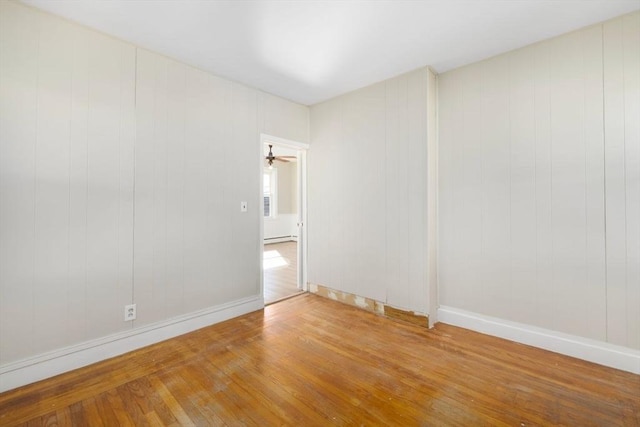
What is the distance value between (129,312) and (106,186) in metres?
1.13

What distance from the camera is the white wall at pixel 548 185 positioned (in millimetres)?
2160

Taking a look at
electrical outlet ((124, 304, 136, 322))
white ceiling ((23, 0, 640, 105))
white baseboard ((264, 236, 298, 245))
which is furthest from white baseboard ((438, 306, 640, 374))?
white baseboard ((264, 236, 298, 245))

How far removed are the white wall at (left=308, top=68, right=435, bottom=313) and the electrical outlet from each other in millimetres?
2230

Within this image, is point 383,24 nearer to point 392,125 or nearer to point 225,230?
point 392,125

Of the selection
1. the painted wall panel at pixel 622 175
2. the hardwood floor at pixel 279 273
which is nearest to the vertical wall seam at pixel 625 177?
the painted wall panel at pixel 622 175

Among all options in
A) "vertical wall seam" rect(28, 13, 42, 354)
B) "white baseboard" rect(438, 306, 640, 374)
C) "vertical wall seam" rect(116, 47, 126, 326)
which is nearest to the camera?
"vertical wall seam" rect(28, 13, 42, 354)

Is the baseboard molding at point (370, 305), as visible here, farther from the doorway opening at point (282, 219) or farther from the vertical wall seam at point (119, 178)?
the vertical wall seam at point (119, 178)

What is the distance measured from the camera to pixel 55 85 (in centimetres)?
211

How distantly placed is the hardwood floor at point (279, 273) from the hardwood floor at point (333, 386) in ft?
4.22

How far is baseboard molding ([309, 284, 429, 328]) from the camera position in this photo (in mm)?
2967

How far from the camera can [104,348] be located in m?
2.32

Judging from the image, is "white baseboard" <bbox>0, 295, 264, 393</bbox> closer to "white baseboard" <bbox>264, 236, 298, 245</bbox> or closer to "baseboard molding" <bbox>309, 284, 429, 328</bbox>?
"baseboard molding" <bbox>309, 284, 429, 328</bbox>

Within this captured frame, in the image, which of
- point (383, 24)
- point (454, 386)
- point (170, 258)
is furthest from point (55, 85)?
point (454, 386)

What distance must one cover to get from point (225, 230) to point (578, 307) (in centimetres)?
342
